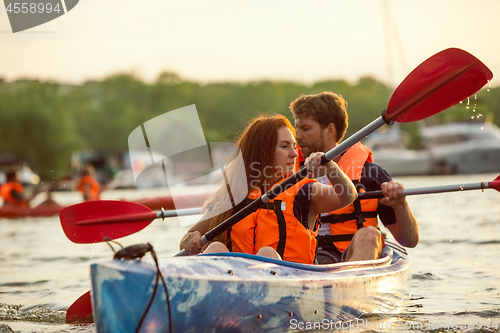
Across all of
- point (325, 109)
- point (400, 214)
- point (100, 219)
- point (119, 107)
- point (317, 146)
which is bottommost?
point (119, 107)

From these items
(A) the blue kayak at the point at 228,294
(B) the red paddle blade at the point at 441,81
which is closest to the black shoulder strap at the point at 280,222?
(A) the blue kayak at the point at 228,294

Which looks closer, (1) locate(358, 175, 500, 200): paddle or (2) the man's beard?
(1) locate(358, 175, 500, 200): paddle

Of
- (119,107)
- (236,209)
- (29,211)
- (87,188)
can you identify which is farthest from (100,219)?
(119,107)

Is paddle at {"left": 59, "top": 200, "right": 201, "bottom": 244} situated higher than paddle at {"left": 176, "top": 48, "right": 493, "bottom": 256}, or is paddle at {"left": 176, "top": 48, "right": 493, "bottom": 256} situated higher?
paddle at {"left": 176, "top": 48, "right": 493, "bottom": 256}

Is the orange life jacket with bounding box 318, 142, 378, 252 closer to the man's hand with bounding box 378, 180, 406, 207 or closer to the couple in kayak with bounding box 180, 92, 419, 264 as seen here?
the couple in kayak with bounding box 180, 92, 419, 264

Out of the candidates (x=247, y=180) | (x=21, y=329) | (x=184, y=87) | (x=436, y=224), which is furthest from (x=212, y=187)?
(x=184, y=87)

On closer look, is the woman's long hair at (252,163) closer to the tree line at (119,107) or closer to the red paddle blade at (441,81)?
the red paddle blade at (441,81)

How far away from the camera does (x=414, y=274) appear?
589 cm

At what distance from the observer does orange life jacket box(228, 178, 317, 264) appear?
3.38 metres

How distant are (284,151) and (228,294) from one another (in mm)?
980

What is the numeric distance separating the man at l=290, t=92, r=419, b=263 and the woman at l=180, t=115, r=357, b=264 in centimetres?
67

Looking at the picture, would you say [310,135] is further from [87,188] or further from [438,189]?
[87,188]

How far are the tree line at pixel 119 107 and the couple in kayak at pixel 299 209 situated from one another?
104 feet

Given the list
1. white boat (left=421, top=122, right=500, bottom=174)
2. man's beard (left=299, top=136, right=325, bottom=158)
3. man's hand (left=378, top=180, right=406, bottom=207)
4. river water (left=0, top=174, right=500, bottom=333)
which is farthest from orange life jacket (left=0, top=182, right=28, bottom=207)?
white boat (left=421, top=122, right=500, bottom=174)
